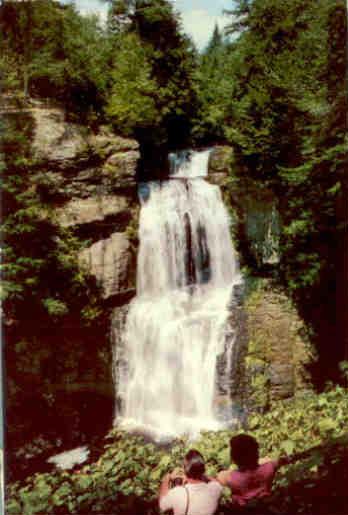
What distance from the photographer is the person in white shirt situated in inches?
176

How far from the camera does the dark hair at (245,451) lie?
4.34 m

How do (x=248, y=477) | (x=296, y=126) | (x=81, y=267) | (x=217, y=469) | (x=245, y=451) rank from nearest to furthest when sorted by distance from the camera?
(x=245, y=451), (x=248, y=477), (x=217, y=469), (x=296, y=126), (x=81, y=267)

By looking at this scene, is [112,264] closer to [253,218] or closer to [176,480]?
[253,218]

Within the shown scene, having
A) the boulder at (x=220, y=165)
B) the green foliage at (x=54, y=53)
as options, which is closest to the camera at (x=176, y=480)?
the green foliage at (x=54, y=53)

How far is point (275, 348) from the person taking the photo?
1192 cm

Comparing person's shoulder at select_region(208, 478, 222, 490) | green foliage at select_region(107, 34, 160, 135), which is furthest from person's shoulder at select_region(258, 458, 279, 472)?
green foliage at select_region(107, 34, 160, 135)

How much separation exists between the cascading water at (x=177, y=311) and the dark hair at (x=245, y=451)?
686 cm

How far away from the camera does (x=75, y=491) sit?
7.76 meters

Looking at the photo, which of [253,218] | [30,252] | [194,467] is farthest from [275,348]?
[194,467]

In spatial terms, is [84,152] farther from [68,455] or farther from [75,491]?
[75,491]

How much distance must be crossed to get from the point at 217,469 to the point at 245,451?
4000 millimetres

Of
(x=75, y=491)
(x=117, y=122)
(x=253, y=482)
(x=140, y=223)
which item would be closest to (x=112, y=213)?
(x=140, y=223)

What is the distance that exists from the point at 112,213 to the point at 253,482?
942cm

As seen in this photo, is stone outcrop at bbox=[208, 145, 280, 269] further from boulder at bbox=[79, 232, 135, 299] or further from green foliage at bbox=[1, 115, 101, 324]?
green foliage at bbox=[1, 115, 101, 324]
